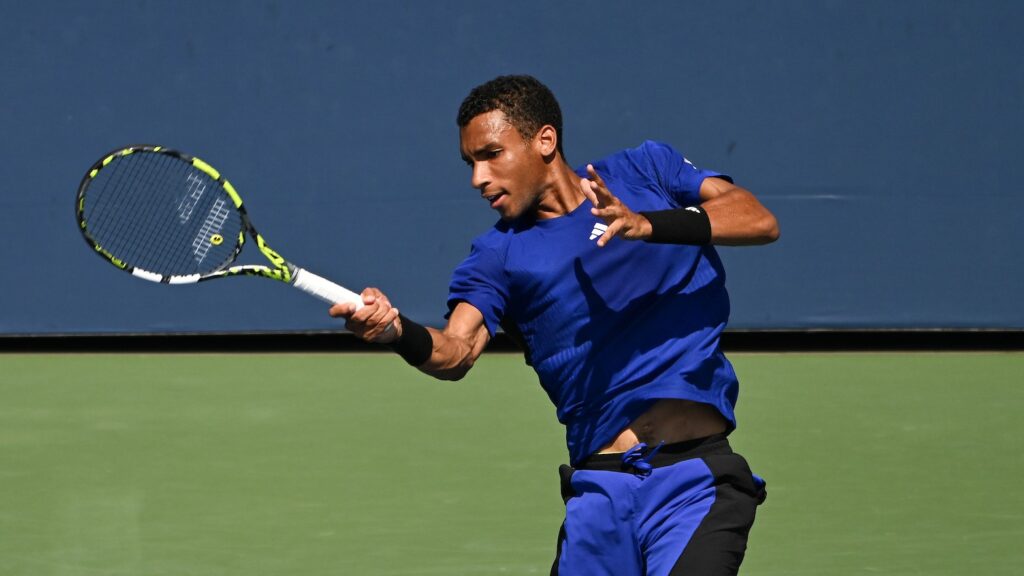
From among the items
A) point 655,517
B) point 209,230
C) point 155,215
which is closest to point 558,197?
point 655,517

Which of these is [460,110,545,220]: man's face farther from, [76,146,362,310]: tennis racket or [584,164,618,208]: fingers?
[76,146,362,310]: tennis racket

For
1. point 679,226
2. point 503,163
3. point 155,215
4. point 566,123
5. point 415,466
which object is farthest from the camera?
point 566,123

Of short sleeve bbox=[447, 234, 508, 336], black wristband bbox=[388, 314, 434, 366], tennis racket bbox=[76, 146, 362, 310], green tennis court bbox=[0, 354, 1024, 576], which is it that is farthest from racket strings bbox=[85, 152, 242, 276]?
black wristband bbox=[388, 314, 434, 366]

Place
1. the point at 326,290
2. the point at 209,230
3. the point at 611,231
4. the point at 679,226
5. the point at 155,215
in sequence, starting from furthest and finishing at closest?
the point at 155,215 → the point at 209,230 → the point at 326,290 → the point at 679,226 → the point at 611,231

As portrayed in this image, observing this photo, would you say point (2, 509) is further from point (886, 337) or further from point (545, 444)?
point (886, 337)

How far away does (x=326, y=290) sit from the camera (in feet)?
11.7

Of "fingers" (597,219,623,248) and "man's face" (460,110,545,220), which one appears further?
"man's face" (460,110,545,220)

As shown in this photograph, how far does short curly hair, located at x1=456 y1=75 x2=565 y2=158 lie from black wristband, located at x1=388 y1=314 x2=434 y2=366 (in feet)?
1.55

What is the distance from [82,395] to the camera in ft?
28.5

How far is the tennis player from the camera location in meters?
3.54

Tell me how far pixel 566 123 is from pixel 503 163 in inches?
230

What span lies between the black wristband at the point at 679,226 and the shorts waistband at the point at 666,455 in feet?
1.43

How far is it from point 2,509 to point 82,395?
100.0 inches

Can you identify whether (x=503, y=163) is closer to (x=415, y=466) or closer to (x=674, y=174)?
(x=674, y=174)
